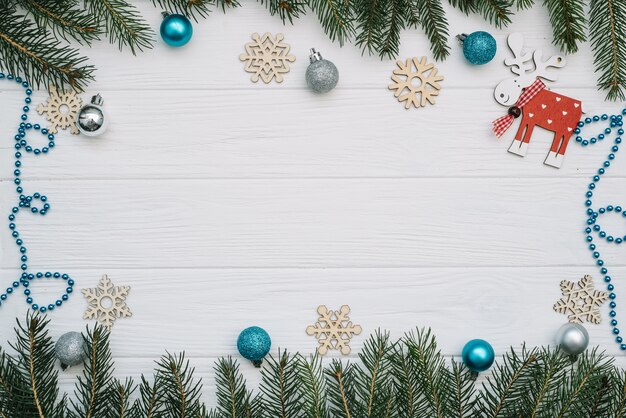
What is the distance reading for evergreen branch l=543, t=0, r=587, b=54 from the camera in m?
1.12

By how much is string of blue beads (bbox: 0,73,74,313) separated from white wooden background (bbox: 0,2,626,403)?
14mm

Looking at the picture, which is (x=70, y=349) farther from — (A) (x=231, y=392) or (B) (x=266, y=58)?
(B) (x=266, y=58)

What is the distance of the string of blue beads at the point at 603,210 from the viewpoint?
3.82ft

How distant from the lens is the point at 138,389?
1.15 meters

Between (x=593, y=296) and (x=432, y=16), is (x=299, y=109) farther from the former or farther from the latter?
(x=593, y=296)

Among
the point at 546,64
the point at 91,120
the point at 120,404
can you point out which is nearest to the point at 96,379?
the point at 120,404

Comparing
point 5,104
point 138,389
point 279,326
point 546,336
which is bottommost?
point 138,389

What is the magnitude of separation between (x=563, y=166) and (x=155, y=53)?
0.78m

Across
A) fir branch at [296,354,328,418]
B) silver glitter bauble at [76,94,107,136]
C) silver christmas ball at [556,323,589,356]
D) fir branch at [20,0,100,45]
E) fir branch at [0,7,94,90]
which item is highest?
fir branch at [20,0,100,45]

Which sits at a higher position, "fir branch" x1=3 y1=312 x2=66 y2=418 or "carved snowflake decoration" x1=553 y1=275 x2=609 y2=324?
"carved snowflake decoration" x1=553 y1=275 x2=609 y2=324

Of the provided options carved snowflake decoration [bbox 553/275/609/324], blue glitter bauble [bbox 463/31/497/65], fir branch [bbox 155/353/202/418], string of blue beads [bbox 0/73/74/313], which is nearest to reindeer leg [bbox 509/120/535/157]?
blue glitter bauble [bbox 463/31/497/65]

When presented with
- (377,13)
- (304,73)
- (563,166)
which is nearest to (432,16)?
(377,13)

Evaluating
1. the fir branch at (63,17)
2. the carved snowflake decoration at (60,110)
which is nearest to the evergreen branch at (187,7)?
the fir branch at (63,17)

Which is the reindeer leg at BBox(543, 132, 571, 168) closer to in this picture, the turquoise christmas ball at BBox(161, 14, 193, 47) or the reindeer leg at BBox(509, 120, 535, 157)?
the reindeer leg at BBox(509, 120, 535, 157)
